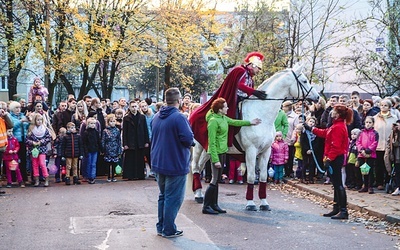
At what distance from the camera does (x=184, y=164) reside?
845 centimetres

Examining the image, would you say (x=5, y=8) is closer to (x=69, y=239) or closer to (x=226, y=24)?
(x=226, y=24)

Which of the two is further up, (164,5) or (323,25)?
(164,5)

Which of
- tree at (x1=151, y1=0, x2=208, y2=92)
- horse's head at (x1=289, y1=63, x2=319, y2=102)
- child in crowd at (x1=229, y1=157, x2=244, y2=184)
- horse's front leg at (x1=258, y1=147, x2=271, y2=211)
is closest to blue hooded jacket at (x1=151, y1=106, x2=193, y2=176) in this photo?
horse's front leg at (x1=258, y1=147, x2=271, y2=211)

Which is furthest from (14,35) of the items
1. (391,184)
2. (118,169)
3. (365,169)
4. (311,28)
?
(391,184)

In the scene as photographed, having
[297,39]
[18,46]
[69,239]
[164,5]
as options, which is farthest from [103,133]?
[164,5]

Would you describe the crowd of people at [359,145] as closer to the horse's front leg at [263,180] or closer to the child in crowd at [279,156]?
the child in crowd at [279,156]

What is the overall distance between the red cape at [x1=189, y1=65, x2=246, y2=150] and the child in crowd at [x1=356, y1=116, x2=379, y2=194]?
3.61 metres

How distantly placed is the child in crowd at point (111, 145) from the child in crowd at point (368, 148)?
6.25 meters

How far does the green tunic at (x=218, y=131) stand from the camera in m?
10.5

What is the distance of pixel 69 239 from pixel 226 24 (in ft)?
97.0

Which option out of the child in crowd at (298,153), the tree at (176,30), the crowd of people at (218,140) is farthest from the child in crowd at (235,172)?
the tree at (176,30)

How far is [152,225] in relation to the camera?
9328 millimetres

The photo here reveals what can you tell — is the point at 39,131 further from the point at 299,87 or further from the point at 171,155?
the point at 171,155

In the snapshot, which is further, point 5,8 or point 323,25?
point 5,8
